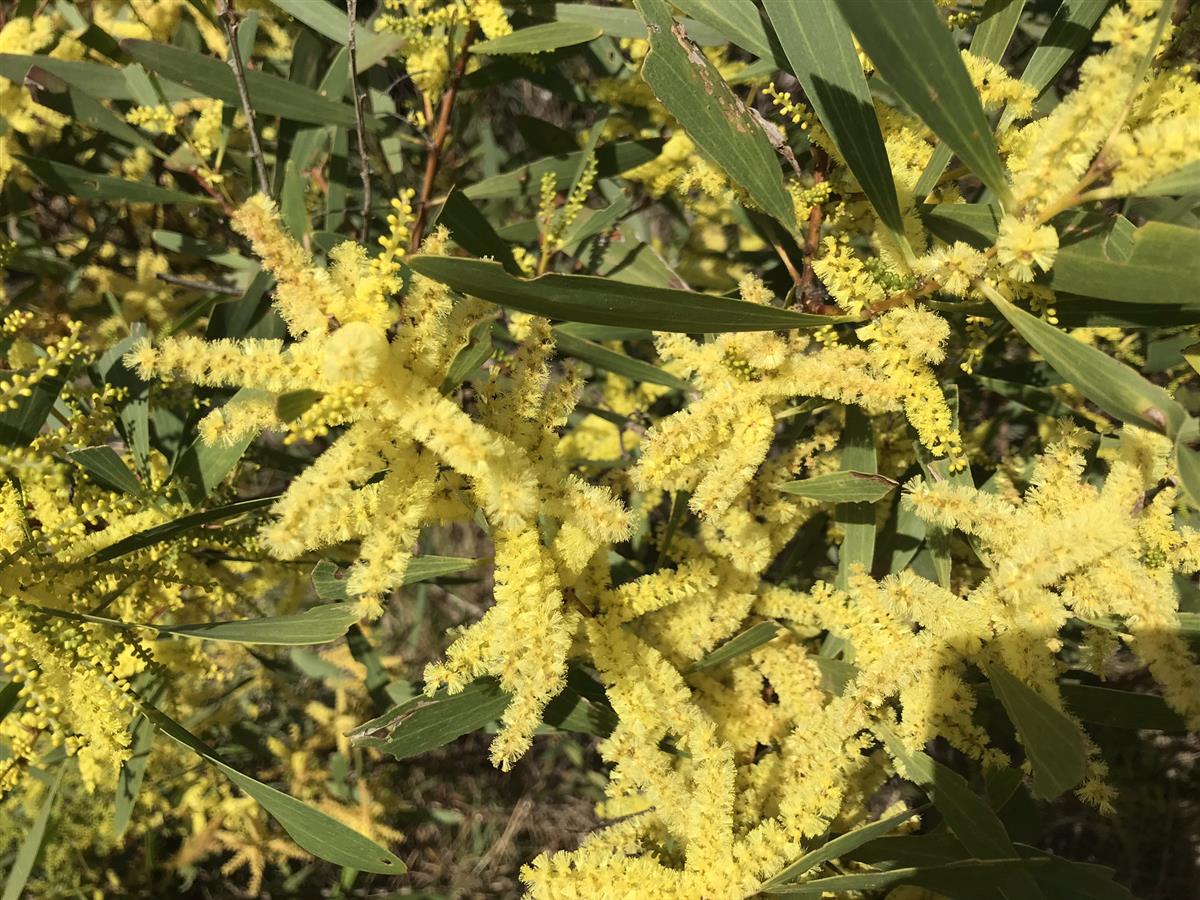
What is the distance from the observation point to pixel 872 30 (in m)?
1.00

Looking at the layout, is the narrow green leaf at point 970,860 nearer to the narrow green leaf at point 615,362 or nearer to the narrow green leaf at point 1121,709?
the narrow green leaf at point 1121,709

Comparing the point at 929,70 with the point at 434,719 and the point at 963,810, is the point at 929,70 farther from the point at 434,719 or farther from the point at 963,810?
the point at 434,719

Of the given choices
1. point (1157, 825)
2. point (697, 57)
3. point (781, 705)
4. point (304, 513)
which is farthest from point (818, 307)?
point (1157, 825)

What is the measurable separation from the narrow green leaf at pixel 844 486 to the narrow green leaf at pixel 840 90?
1.47ft

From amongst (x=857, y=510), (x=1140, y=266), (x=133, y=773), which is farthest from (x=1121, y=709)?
(x=133, y=773)

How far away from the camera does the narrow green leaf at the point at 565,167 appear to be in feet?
7.17

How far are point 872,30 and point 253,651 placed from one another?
8.62ft

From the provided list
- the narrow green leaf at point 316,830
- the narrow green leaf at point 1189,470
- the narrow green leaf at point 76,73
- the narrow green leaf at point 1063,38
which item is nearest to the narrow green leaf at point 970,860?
the narrow green leaf at point 1189,470

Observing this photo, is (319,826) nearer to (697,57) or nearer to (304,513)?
(304,513)

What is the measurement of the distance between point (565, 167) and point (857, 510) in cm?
127

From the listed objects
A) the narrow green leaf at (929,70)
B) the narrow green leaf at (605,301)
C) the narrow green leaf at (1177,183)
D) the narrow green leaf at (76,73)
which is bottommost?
the narrow green leaf at (76,73)

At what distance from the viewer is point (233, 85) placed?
6.84 ft

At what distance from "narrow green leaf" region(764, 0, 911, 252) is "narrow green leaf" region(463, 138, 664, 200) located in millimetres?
932

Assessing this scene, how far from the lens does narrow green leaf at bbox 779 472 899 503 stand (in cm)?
151
